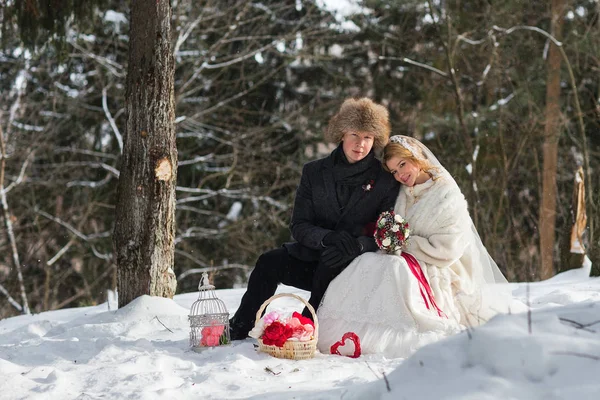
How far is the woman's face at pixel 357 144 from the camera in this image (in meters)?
4.74

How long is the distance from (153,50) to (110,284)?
8.61 meters

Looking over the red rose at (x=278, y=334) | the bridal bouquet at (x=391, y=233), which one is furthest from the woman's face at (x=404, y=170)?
the red rose at (x=278, y=334)

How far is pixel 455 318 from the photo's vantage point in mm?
4590

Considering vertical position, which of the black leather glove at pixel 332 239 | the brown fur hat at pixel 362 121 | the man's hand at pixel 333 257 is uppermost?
the brown fur hat at pixel 362 121

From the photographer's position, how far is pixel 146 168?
5656mm

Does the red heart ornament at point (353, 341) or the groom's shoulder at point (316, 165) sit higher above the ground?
the groom's shoulder at point (316, 165)

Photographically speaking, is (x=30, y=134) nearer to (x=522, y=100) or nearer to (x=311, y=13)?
(x=311, y=13)

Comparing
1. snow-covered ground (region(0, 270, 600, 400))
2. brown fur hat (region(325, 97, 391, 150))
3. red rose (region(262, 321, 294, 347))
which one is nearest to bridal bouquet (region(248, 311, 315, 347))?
red rose (region(262, 321, 294, 347))

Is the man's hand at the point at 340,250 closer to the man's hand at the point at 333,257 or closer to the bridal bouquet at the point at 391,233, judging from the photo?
the man's hand at the point at 333,257

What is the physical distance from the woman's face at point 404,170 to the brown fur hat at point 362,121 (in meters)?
0.19

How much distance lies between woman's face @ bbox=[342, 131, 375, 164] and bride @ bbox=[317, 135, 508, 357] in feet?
0.39

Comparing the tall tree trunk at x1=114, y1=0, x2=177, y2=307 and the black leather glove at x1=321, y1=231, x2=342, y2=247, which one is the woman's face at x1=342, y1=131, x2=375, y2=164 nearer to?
the black leather glove at x1=321, y1=231, x2=342, y2=247

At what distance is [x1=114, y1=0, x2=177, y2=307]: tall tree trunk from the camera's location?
223 inches

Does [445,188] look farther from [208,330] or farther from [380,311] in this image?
[208,330]
